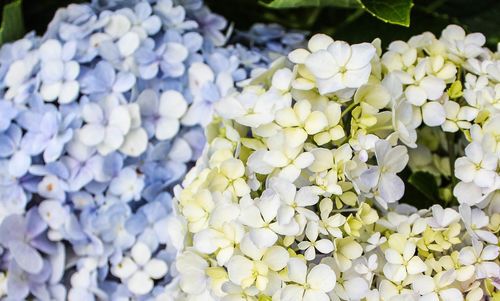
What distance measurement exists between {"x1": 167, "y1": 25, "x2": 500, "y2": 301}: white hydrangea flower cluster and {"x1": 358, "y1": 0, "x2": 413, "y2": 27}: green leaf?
0.31 ft

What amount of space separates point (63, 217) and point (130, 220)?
3.3 inches

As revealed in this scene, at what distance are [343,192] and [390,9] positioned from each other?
0.28 metres

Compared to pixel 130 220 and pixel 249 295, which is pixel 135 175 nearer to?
pixel 130 220

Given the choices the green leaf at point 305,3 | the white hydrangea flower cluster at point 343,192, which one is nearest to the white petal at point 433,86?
the white hydrangea flower cluster at point 343,192

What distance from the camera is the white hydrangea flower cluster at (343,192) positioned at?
58cm

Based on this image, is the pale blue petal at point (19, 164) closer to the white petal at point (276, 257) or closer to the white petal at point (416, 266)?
the white petal at point (276, 257)

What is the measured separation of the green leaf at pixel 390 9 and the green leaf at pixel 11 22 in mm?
477

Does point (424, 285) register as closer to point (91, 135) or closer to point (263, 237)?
point (263, 237)

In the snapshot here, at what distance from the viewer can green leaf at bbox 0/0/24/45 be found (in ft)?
2.86

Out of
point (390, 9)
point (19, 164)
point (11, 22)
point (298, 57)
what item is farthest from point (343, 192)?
point (11, 22)

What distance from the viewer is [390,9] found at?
0.77 metres

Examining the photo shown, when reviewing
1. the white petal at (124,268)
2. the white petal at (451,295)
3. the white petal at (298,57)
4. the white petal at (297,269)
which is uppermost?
the white petal at (298,57)

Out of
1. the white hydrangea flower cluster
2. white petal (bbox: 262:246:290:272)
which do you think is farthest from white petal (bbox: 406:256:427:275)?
white petal (bbox: 262:246:290:272)

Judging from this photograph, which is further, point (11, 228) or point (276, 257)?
point (11, 228)
